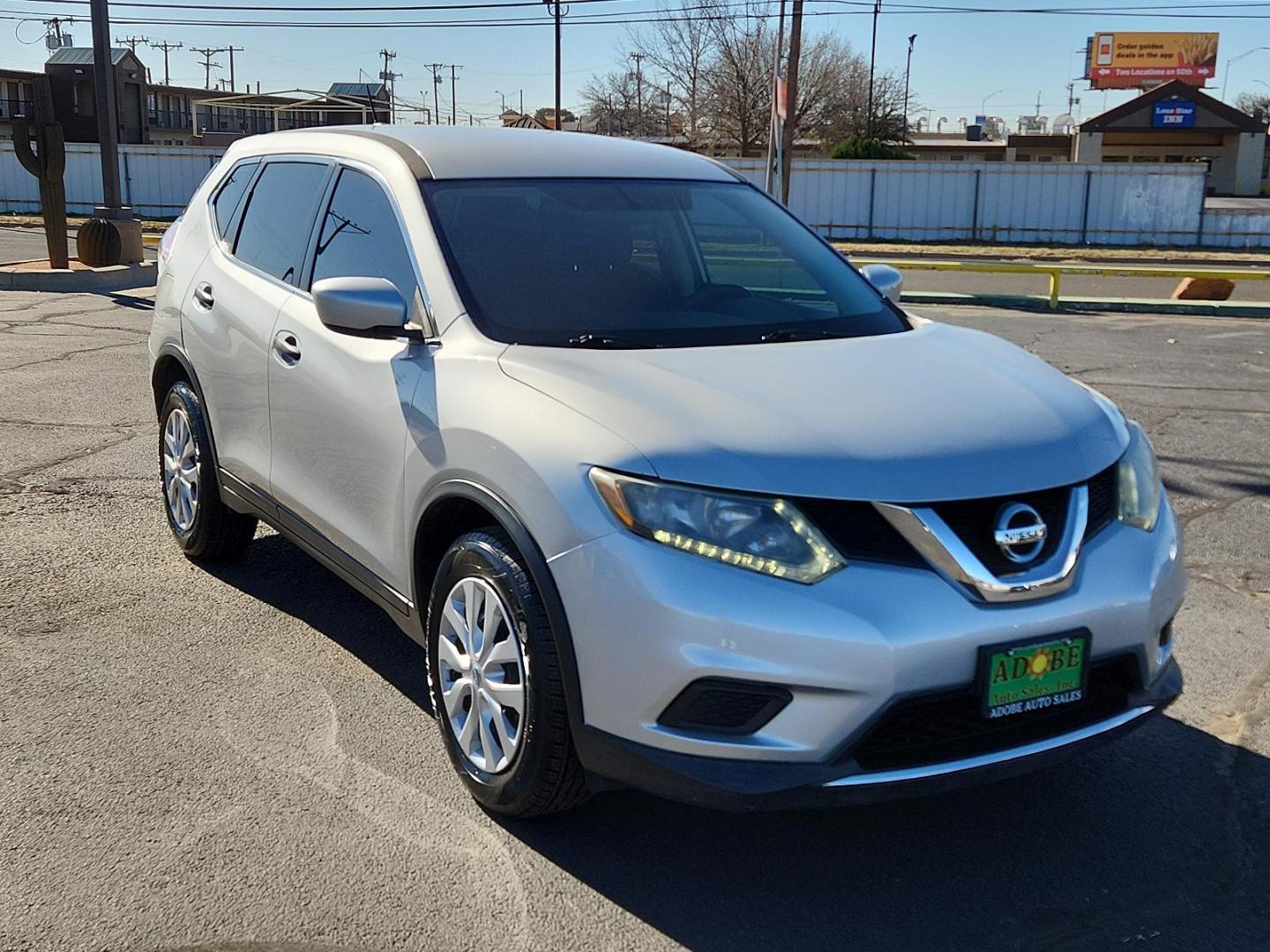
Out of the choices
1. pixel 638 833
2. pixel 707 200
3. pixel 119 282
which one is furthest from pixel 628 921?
pixel 119 282

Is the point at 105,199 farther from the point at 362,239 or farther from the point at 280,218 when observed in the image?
the point at 362,239

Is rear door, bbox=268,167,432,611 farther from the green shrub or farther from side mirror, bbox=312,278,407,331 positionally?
the green shrub

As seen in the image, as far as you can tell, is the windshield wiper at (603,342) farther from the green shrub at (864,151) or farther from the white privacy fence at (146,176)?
the green shrub at (864,151)

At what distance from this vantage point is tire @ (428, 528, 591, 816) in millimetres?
3029

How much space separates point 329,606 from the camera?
497cm

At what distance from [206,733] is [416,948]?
4.40 feet

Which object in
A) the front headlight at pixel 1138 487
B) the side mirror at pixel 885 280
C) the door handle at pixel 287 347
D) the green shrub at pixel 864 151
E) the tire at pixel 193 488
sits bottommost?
the tire at pixel 193 488

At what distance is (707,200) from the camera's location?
4516 millimetres

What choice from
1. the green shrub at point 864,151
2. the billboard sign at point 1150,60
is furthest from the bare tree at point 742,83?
the billboard sign at point 1150,60

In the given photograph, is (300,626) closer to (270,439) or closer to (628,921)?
(270,439)

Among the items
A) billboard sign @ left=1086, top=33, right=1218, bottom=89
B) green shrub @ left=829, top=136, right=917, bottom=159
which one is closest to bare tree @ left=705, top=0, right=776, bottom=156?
green shrub @ left=829, top=136, right=917, bottom=159

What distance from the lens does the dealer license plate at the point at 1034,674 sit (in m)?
2.80

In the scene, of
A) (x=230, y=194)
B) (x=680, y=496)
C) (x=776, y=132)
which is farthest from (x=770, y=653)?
(x=776, y=132)

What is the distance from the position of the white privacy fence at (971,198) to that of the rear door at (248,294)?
2749 centimetres
